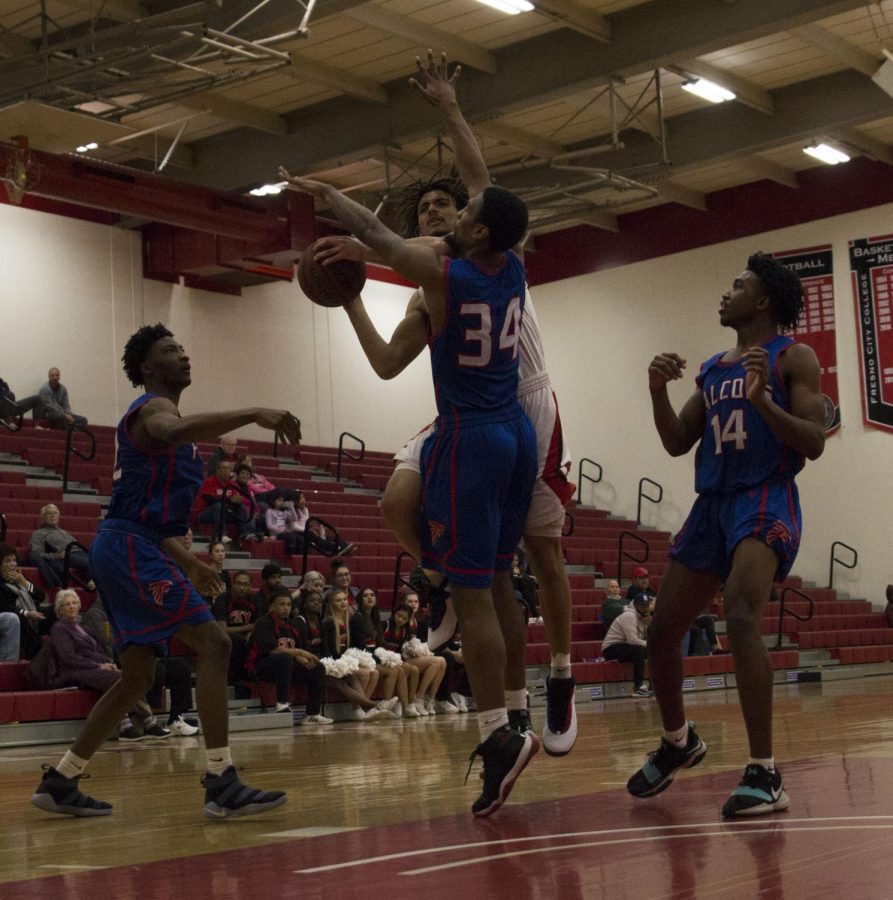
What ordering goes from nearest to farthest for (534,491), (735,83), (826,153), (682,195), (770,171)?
1. (534,491)
2. (735,83)
3. (826,153)
4. (770,171)
5. (682,195)

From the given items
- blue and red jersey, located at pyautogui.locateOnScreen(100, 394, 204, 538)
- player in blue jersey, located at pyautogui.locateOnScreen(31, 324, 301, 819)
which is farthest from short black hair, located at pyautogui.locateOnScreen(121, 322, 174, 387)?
blue and red jersey, located at pyautogui.locateOnScreen(100, 394, 204, 538)

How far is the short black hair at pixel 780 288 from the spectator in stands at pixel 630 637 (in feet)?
32.8

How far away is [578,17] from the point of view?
15.2 metres

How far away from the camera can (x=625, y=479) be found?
2305 centimetres

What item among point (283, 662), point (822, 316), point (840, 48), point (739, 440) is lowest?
point (283, 662)

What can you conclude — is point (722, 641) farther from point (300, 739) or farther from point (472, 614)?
point (472, 614)

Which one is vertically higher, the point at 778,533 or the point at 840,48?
the point at 840,48

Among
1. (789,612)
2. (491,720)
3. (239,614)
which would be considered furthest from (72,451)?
(491,720)

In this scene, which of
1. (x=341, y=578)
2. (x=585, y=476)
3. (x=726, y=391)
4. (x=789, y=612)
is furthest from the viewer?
(x=585, y=476)

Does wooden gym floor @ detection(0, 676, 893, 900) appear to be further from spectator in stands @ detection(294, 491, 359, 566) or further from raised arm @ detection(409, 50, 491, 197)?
spectator in stands @ detection(294, 491, 359, 566)

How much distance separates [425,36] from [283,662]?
7.79 m

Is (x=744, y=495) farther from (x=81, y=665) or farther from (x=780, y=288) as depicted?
(x=81, y=665)

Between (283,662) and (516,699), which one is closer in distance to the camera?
(516,699)

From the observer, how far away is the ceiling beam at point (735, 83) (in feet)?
55.2
